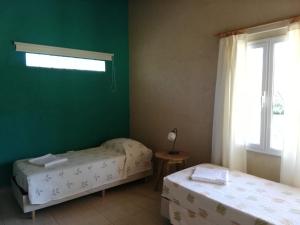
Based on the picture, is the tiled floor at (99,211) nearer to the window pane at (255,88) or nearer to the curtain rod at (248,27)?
the window pane at (255,88)

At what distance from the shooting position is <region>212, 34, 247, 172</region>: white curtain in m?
2.56

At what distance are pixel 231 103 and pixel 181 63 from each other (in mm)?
1022

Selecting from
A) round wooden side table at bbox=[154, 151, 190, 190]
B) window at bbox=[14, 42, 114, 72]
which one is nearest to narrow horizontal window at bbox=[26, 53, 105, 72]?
window at bbox=[14, 42, 114, 72]

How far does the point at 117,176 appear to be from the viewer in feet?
10.4

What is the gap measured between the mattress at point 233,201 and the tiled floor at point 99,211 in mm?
494

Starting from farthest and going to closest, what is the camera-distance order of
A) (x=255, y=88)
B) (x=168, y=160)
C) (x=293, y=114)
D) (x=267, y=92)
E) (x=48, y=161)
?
(x=168, y=160) < (x=48, y=161) < (x=255, y=88) < (x=267, y=92) < (x=293, y=114)

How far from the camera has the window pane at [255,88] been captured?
8.28 ft

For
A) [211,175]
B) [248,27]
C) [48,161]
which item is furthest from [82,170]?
[248,27]

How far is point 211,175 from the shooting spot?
7.60ft

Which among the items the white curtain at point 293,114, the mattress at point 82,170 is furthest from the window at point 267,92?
the mattress at point 82,170

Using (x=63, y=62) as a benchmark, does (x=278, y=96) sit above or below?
below

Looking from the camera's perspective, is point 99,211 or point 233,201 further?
point 99,211

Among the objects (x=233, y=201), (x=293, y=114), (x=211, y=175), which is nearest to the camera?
(x=233, y=201)

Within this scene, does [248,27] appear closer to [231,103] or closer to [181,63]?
[231,103]
